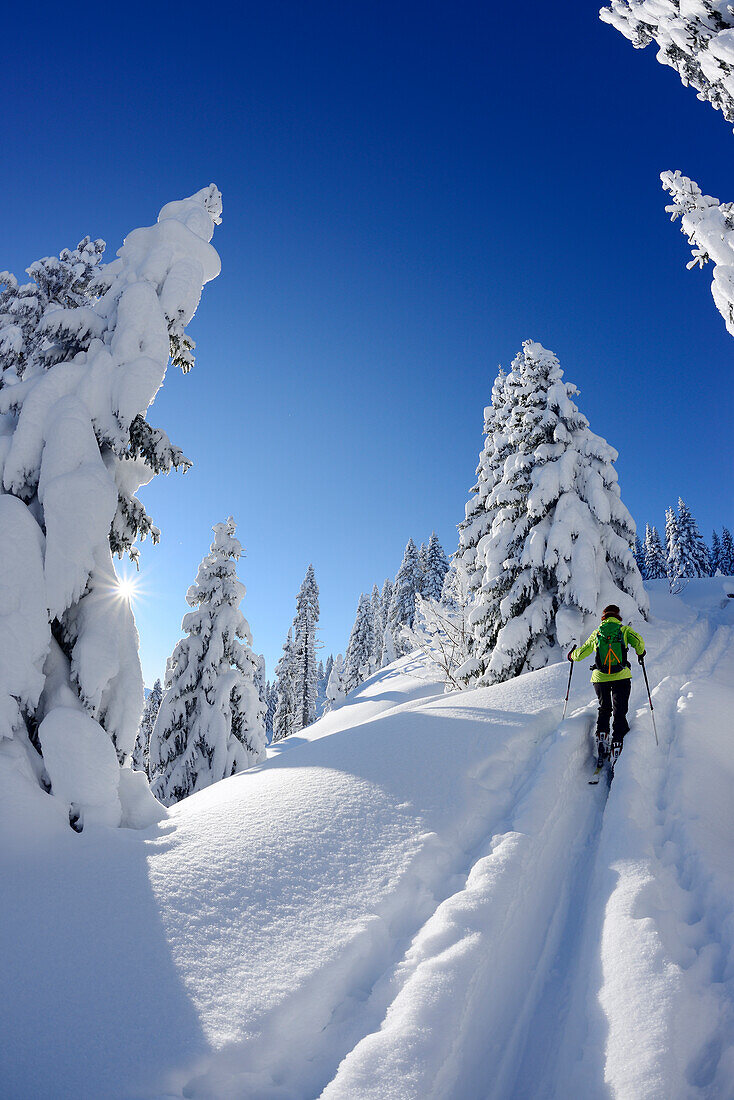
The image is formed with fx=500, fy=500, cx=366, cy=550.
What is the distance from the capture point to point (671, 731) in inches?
308

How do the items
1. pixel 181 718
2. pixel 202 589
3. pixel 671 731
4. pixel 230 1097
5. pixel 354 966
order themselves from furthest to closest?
1. pixel 202 589
2. pixel 181 718
3. pixel 671 731
4. pixel 354 966
5. pixel 230 1097

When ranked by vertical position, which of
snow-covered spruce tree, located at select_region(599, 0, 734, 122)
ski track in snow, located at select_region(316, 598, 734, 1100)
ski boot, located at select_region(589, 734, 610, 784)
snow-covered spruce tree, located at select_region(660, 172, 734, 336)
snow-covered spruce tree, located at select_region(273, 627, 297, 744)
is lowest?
snow-covered spruce tree, located at select_region(273, 627, 297, 744)

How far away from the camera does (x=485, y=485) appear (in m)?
18.1

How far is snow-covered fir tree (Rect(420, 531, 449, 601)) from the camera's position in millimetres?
48000

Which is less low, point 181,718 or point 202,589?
point 202,589

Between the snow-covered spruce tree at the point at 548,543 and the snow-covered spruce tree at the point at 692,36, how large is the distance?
7900 mm

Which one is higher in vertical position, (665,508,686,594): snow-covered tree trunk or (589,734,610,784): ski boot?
(665,508,686,594): snow-covered tree trunk

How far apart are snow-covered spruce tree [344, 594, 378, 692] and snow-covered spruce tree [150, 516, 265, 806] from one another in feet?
117

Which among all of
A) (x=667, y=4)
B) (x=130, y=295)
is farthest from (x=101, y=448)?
(x=667, y=4)

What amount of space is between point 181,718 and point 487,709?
39.0 feet

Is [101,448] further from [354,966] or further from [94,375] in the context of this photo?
[354,966]

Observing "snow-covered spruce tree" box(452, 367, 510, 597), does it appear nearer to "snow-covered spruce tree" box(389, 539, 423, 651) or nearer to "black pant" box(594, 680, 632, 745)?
"black pant" box(594, 680, 632, 745)

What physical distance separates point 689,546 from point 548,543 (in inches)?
2103

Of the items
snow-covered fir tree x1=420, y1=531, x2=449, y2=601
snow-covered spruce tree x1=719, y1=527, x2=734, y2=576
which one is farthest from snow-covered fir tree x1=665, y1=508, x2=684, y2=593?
snow-covered fir tree x1=420, y1=531, x2=449, y2=601
